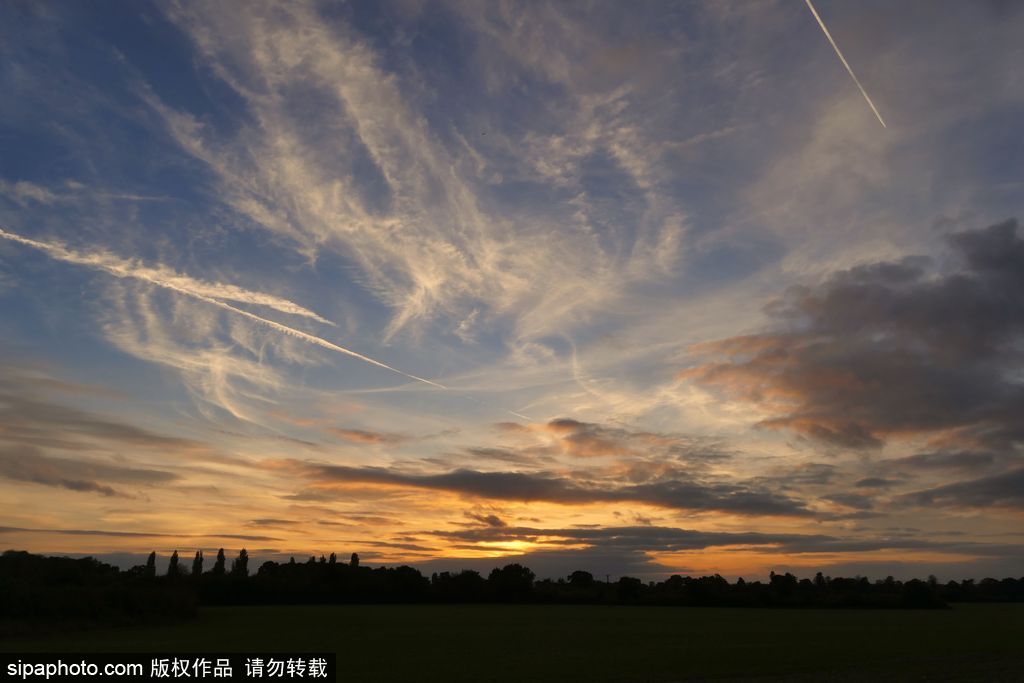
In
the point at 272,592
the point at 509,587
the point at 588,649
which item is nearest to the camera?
the point at 588,649

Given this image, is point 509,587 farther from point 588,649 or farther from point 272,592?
point 588,649

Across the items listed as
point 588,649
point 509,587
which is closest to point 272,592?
point 509,587

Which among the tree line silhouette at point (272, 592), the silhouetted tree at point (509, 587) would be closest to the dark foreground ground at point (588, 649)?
the tree line silhouette at point (272, 592)

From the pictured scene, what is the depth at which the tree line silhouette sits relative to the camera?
82.3 meters

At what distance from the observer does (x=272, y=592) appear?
151 m

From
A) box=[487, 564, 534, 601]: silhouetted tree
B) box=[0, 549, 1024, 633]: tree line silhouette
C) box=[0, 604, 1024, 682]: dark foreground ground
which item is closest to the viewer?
box=[0, 604, 1024, 682]: dark foreground ground

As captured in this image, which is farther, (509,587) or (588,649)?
(509,587)

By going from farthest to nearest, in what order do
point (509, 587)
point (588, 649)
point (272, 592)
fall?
1. point (509, 587)
2. point (272, 592)
3. point (588, 649)

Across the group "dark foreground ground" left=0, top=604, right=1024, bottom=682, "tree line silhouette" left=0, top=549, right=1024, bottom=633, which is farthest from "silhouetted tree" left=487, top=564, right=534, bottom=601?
"dark foreground ground" left=0, top=604, right=1024, bottom=682

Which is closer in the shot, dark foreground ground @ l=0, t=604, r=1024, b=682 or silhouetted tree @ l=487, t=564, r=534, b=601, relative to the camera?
dark foreground ground @ l=0, t=604, r=1024, b=682

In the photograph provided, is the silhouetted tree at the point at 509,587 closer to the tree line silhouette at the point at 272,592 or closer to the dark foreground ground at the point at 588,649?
the tree line silhouette at the point at 272,592

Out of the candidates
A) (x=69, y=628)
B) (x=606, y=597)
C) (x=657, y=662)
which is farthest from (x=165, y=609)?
(x=606, y=597)

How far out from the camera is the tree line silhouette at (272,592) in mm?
82312

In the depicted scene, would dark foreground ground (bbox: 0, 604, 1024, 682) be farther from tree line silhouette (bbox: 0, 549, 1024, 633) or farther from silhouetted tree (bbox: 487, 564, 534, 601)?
silhouetted tree (bbox: 487, 564, 534, 601)
